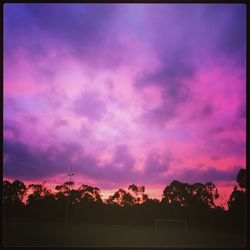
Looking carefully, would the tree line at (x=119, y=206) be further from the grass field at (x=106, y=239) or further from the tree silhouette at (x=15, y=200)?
the grass field at (x=106, y=239)

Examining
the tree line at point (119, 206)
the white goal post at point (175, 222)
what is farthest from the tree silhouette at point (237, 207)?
the white goal post at point (175, 222)

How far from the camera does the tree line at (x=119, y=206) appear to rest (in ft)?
63.7

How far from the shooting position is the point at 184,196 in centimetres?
2153

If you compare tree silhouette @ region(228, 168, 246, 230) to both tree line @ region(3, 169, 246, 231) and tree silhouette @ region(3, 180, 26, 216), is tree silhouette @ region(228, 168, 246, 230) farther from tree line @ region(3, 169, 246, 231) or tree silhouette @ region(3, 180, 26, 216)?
tree silhouette @ region(3, 180, 26, 216)

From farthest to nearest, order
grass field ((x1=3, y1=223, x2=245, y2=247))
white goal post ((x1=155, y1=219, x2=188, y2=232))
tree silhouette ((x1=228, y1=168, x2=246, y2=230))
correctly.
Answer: white goal post ((x1=155, y1=219, x2=188, y2=232)) → tree silhouette ((x1=228, y1=168, x2=246, y2=230)) → grass field ((x1=3, y1=223, x2=245, y2=247))

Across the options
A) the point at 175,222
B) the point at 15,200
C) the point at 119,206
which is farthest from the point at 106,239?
the point at 119,206

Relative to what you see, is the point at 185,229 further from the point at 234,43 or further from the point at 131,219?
the point at 234,43

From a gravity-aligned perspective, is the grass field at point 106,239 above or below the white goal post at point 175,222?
above

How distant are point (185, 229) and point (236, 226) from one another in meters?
→ 2.26

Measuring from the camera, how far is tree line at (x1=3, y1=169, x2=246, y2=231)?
63.7ft

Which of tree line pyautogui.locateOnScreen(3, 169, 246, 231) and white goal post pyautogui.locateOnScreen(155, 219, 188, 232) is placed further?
tree line pyautogui.locateOnScreen(3, 169, 246, 231)

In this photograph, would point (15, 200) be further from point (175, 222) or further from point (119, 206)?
point (175, 222)

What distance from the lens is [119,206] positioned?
896 inches

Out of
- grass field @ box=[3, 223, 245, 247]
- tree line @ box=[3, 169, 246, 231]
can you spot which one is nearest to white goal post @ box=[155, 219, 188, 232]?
tree line @ box=[3, 169, 246, 231]
